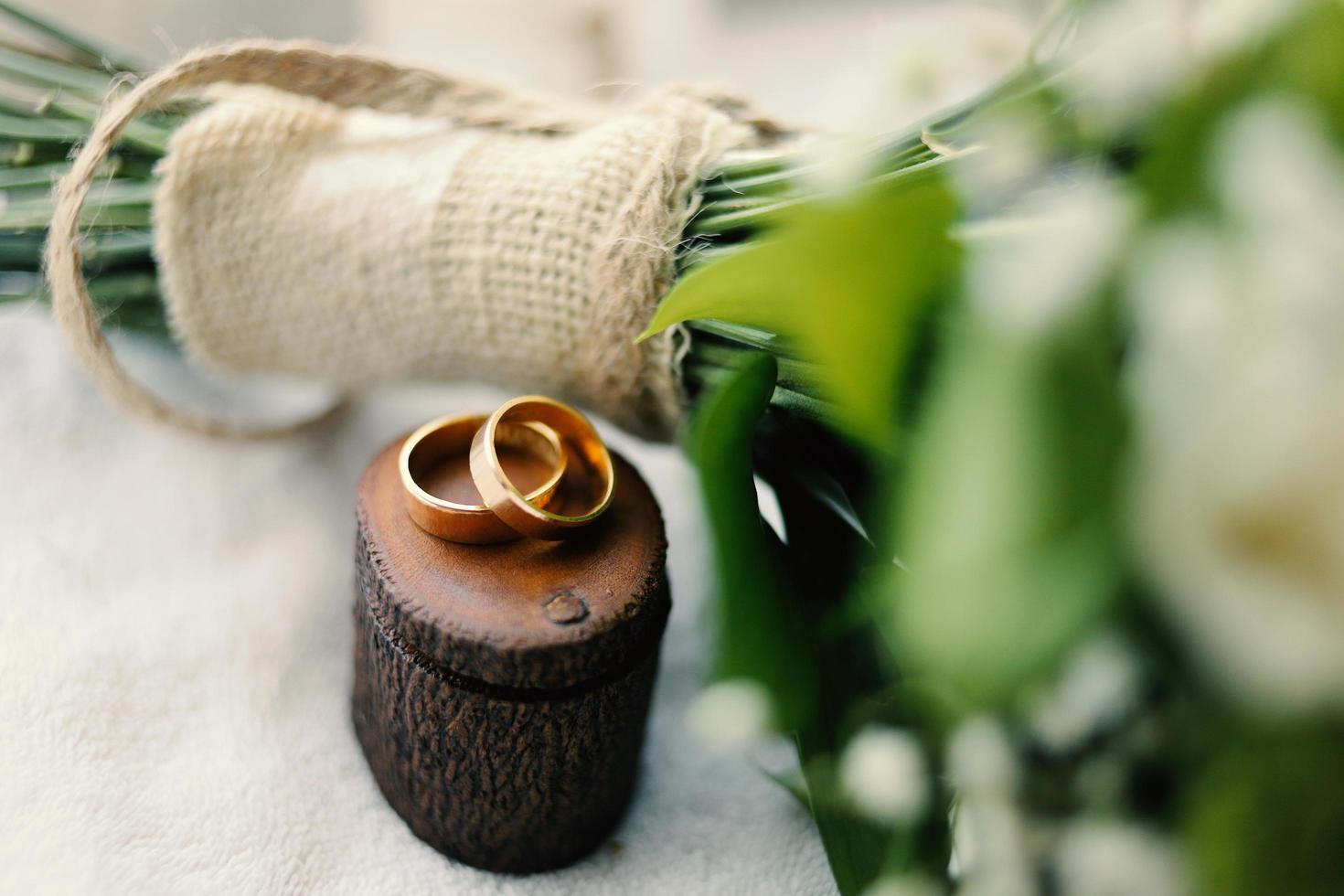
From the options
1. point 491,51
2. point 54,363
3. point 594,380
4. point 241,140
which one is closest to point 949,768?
point 594,380

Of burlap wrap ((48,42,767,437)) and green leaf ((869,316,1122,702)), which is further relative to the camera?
burlap wrap ((48,42,767,437))

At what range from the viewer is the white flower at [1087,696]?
16 cm

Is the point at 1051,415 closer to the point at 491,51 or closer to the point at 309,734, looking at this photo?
the point at 309,734

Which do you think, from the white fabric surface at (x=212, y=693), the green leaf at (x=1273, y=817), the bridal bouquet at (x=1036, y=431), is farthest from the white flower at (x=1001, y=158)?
the white fabric surface at (x=212, y=693)

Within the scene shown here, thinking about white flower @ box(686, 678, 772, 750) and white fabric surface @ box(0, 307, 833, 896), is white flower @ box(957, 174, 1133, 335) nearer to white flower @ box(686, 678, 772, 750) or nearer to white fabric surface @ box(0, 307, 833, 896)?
white flower @ box(686, 678, 772, 750)

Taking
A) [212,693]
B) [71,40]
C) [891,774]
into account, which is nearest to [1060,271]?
[891,774]

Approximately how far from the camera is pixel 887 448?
0.15m

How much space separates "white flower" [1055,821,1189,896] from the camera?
0.54 feet

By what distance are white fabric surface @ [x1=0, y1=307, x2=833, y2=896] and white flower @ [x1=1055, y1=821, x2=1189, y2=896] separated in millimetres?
191

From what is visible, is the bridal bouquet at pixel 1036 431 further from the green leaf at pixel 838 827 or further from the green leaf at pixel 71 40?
the green leaf at pixel 71 40

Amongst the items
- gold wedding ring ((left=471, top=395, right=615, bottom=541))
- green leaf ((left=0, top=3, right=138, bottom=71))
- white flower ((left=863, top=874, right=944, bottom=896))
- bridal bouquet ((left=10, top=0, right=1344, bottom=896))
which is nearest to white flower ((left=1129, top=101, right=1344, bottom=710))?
bridal bouquet ((left=10, top=0, right=1344, bottom=896))

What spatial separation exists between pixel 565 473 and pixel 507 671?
0.28 ft

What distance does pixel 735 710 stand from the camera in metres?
0.23

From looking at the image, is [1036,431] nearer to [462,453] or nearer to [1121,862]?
[1121,862]
